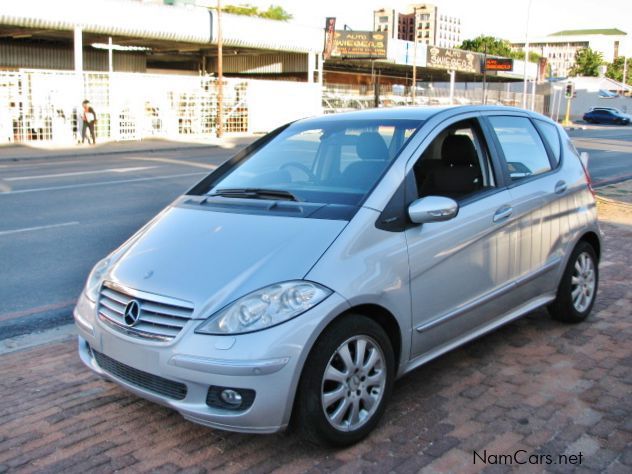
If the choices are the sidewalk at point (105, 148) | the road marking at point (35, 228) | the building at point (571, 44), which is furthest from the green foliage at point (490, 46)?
the road marking at point (35, 228)

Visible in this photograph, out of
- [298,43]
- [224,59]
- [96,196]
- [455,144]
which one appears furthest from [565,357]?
[224,59]

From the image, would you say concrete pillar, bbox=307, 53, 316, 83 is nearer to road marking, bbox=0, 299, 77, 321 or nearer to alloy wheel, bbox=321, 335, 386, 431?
road marking, bbox=0, 299, 77, 321

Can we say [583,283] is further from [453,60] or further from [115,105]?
[453,60]

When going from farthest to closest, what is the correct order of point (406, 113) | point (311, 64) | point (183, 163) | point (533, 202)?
point (311, 64), point (183, 163), point (533, 202), point (406, 113)

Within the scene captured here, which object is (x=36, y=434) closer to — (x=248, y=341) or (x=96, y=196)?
(x=248, y=341)

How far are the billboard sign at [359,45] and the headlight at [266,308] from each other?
4221 centimetres

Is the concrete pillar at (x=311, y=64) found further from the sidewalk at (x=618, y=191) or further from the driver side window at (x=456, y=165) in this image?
the driver side window at (x=456, y=165)

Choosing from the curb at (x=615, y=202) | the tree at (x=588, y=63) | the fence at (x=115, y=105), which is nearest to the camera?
the curb at (x=615, y=202)

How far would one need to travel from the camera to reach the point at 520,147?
16.7 feet

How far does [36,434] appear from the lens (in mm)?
3699

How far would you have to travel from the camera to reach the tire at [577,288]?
5.30 meters

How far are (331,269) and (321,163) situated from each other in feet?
4.04

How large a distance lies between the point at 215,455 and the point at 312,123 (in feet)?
7.78

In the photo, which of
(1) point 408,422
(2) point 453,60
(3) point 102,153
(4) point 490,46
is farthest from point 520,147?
(4) point 490,46
